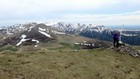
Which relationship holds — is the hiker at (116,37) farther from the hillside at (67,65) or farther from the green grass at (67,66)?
the green grass at (67,66)

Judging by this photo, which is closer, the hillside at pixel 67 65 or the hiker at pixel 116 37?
the hillside at pixel 67 65

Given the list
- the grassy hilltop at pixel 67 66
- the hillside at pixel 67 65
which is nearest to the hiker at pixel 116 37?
the hillside at pixel 67 65

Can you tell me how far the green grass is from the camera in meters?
25.0

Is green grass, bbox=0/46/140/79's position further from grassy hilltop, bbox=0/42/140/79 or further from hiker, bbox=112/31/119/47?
hiker, bbox=112/31/119/47

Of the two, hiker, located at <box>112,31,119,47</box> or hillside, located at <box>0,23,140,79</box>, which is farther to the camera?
hiker, located at <box>112,31,119,47</box>

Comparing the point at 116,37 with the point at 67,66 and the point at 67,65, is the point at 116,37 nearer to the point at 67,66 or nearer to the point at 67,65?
the point at 67,65

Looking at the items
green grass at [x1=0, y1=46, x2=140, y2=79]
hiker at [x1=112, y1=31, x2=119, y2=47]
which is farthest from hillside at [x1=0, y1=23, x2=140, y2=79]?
Result: hiker at [x1=112, y1=31, x2=119, y2=47]

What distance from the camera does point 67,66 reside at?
29156mm

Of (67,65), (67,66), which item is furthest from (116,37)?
(67,66)

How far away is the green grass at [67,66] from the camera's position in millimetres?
24969

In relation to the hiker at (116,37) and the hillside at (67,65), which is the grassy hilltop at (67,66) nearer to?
the hillside at (67,65)

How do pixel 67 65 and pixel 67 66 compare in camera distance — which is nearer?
pixel 67 66

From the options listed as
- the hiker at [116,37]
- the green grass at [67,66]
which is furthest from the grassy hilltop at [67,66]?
the hiker at [116,37]

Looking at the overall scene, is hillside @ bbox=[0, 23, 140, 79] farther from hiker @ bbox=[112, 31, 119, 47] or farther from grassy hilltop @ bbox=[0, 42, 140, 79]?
hiker @ bbox=[112, 31, 119, 47]
